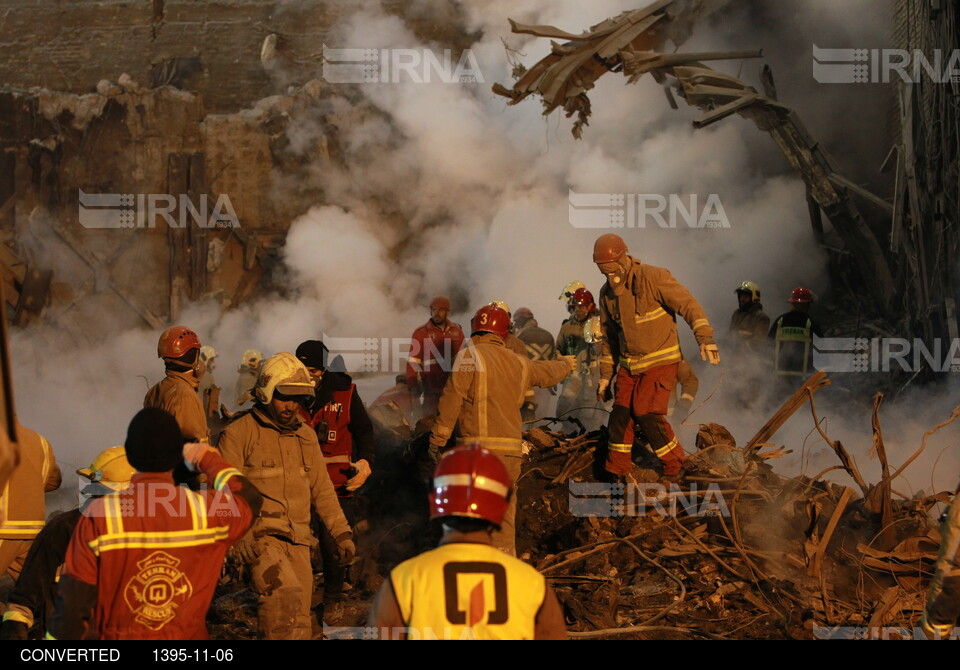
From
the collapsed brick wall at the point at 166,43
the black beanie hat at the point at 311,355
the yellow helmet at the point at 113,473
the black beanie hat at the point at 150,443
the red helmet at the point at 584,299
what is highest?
the collapsed brick wall at the point at 166,43

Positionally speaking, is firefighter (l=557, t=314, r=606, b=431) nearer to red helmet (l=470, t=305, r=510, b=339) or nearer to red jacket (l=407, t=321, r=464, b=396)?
red jacket (l=407, t=321, r=464, b=396)

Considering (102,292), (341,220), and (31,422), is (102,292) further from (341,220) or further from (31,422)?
(341,220)

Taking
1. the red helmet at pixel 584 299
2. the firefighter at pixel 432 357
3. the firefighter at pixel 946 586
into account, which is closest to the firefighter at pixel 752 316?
the red helmet at pixel 584 299

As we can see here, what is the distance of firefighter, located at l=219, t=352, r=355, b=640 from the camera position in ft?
16.4

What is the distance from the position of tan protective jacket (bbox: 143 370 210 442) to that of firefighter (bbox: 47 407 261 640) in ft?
6.50

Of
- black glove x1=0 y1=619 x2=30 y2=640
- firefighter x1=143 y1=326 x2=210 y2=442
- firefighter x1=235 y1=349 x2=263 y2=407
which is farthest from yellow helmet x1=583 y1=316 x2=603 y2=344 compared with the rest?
black glove x1=0 y1=619 x2=30 y2=640

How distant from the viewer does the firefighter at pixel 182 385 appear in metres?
5.69

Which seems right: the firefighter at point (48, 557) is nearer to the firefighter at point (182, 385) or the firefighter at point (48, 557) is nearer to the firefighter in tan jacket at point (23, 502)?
the firefighter in tan jacket at point (23, 502)

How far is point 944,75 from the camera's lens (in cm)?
1039

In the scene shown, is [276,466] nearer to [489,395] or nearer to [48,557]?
[48,557]

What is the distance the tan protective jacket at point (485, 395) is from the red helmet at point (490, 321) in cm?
5

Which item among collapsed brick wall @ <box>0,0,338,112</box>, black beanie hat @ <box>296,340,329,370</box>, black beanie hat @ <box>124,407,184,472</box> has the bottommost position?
black beanie hat @ <box>124,407,184,472</box>
